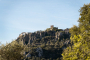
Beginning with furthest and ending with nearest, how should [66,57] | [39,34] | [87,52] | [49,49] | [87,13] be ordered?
[39,34], [49,49], [87,13], [66,57], [87,52]

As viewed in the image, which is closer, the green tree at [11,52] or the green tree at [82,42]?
the green tree at [82,42]

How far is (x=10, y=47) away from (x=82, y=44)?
609 inches

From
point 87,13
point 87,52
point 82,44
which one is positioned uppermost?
point 87,13

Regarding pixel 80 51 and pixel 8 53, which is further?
pixel 8 53

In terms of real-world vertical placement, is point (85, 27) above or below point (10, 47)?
above

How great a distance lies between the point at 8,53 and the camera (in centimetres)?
2248

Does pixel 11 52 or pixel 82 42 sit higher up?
pixel 82 42

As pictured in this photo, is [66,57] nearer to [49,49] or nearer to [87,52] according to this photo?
[87,52]

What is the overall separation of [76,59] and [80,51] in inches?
63.6

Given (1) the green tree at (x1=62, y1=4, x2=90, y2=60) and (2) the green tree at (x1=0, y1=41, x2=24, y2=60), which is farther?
(2) the green tree at (x1=0, y1=41, x2=24, y2=60)

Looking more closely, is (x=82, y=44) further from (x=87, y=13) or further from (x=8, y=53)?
(x=8, y=53)

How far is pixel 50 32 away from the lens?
162 m

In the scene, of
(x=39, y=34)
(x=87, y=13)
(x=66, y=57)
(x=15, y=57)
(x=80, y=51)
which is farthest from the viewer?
(x=39, y=34)

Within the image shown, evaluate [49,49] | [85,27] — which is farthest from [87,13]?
[49,49]
